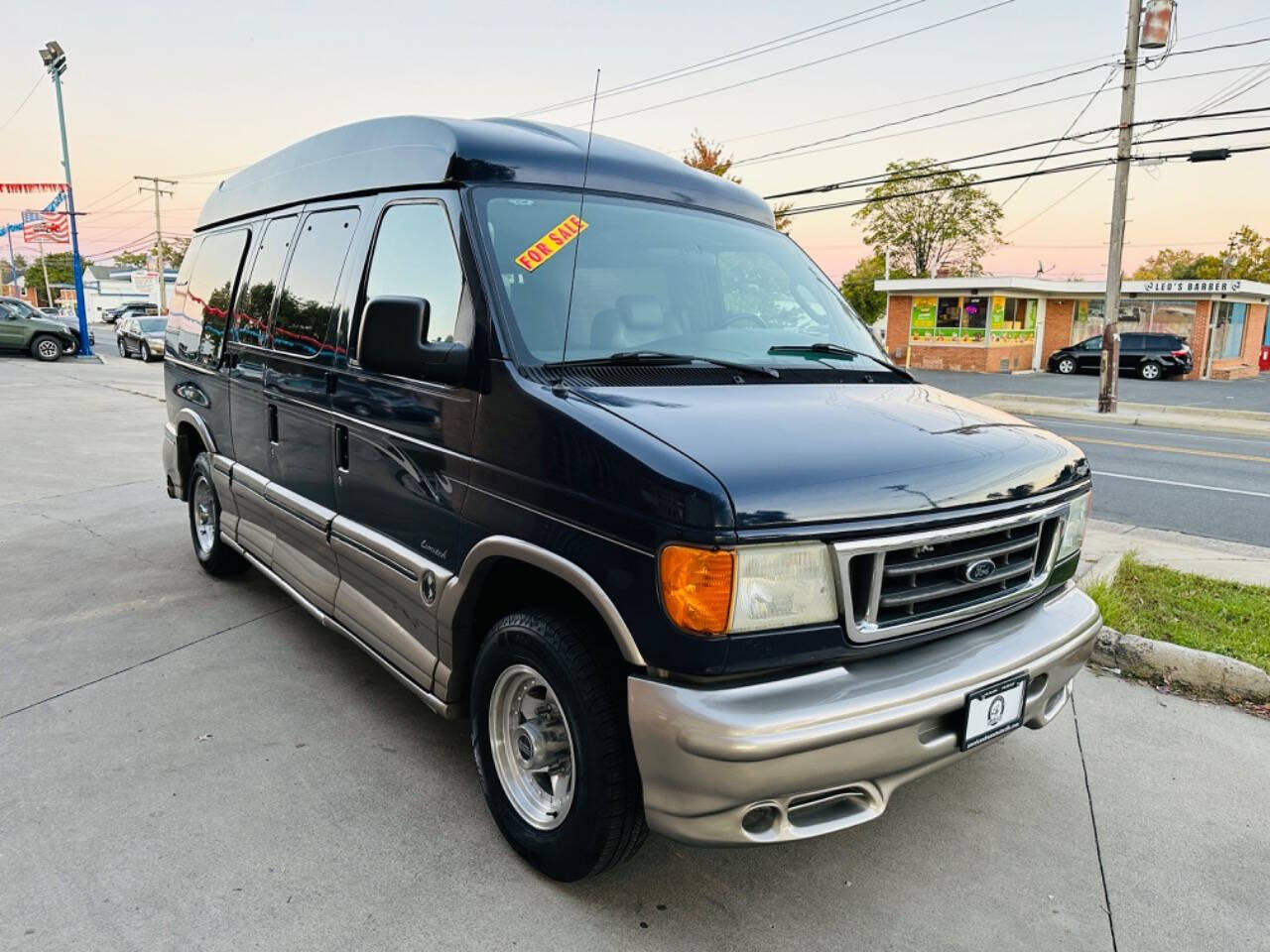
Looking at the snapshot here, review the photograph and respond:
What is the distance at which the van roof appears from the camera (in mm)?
3061

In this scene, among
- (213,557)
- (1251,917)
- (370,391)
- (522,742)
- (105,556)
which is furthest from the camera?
(105,556)

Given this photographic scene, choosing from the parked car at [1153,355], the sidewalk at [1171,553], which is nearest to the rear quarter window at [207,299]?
the sidewalk at [1171,553]

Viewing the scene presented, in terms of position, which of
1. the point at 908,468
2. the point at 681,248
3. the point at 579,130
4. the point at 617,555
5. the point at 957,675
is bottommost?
the point at 957,675

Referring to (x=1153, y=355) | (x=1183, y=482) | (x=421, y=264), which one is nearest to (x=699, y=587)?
(x=421, y=264)

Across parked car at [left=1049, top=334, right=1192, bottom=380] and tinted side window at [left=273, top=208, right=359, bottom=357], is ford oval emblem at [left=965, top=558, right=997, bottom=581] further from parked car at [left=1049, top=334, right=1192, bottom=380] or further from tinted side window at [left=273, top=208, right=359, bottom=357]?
parked car at [left=1049, top=334, right=1192, bottom=380]

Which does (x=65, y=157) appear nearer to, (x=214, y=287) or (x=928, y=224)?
(x=214, y=287)

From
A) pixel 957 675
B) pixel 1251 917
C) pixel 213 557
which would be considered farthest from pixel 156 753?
pixel 1251 917

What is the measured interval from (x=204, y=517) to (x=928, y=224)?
5331cm

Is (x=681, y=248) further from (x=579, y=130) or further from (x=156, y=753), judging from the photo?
(x=156, y=753)

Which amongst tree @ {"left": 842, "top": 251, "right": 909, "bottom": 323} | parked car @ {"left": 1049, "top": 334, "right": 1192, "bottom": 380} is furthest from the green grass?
tree @ {"left": 842, "top": 251, "right": 909, "bottom": 323}

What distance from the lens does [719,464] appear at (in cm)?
212

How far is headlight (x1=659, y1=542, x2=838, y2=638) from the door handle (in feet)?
6.13

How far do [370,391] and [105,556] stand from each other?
3988 mm

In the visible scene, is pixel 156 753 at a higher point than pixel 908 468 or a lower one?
lower
